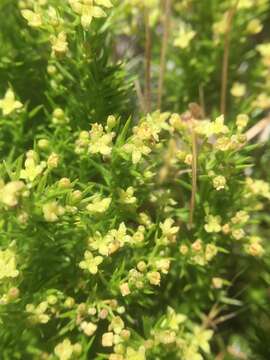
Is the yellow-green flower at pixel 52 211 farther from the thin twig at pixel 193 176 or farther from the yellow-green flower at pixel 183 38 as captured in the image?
the yellow-green flower at pixel 183 38

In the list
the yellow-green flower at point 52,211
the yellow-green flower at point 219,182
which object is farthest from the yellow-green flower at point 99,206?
the yellow-green flower at point 219,182

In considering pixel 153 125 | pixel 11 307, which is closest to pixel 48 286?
pixel 11 307

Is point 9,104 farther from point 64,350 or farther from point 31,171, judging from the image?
point 64,350

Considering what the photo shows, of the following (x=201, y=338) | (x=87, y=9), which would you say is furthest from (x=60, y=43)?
(x=201, y=338)

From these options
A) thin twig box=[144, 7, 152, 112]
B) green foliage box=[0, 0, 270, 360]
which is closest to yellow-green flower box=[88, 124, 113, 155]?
green foliage box=[0, 0, 270, 360]

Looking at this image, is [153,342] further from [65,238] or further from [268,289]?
[268,289]

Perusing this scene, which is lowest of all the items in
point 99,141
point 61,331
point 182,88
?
point 61,331

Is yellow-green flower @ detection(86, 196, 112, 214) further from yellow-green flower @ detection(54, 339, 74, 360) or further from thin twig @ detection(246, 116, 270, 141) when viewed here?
thin twig @ detection(246, 116, 270, 141)
